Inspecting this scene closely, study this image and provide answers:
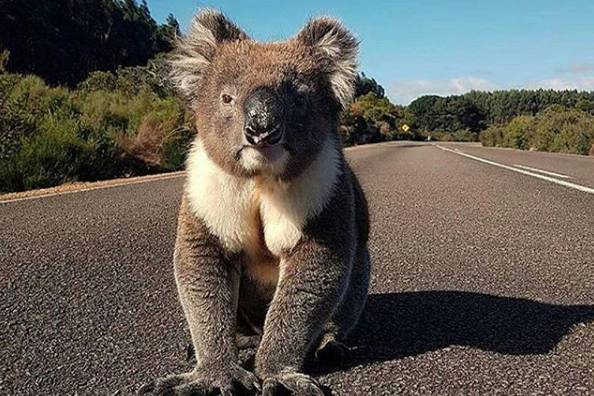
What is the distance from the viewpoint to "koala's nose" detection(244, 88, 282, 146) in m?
2.87

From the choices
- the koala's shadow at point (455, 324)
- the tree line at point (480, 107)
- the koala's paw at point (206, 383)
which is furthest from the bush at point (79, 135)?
the tree line at point (480, 107)

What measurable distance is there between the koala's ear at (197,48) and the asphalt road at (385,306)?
123 centimetres

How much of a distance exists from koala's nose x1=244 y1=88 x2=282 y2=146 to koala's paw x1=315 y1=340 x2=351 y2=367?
0.94 meters

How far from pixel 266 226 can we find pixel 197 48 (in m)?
1.10

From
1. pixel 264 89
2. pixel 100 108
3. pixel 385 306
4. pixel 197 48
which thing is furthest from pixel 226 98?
pixel 100 108

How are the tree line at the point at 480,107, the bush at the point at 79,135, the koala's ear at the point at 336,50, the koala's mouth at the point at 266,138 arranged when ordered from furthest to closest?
the tree line at the point at 480,107
the bush at the point at 79,135
the koala's ear at the point at 336,50
the koala's mouth at the point at 266,138

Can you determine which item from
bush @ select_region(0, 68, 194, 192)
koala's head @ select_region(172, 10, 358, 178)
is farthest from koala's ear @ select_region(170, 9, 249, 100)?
bush @ select_region(0, 68, 194, 192)

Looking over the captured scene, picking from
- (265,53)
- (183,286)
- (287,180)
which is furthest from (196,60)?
(183,286)

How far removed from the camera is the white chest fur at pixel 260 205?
3.07 m

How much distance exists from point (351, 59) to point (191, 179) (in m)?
1.01

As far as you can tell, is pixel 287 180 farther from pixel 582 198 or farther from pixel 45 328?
pixel 582 198

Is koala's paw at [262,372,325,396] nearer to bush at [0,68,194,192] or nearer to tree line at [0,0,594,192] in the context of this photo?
tree line at [0,0,594,192]

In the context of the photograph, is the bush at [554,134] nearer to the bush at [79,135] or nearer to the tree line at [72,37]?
the tree line at [72,37]

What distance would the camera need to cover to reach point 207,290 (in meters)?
3.06
